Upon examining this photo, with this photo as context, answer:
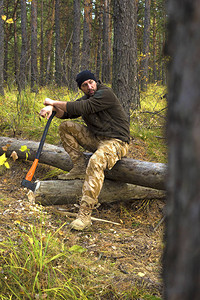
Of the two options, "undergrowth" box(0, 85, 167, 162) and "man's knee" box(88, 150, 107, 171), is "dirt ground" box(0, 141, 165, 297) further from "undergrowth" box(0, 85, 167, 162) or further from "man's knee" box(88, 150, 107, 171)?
"undergrowth" box(0, 85, 167, 162)

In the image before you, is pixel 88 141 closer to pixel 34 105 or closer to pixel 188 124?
pixel 34 105

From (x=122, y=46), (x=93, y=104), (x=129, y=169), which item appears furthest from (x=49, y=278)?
(x=122, y=46)

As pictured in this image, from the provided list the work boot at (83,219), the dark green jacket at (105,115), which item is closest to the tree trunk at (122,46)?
the dark green jacket at (105,115)

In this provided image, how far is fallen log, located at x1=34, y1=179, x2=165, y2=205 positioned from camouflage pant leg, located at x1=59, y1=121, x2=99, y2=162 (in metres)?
0.42

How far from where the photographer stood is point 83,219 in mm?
3615

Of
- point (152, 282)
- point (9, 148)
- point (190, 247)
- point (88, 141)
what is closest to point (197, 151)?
point (190, 247)

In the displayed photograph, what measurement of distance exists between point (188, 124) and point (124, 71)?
17.4ft

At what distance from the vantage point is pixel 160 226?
395 centimetres

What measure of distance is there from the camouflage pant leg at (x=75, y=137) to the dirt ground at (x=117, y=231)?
0.81 meters

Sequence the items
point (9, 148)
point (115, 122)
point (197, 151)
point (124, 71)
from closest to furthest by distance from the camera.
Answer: point (197, 151), point (115, 122), point (9, 148), point (124, 71)

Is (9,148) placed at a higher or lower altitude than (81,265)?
higher

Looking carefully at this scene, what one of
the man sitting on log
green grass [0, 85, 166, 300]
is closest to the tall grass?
green grass [0, 85, 166, 300]

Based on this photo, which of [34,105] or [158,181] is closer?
[158,181]

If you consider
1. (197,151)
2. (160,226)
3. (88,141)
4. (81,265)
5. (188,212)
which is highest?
(197,151)
